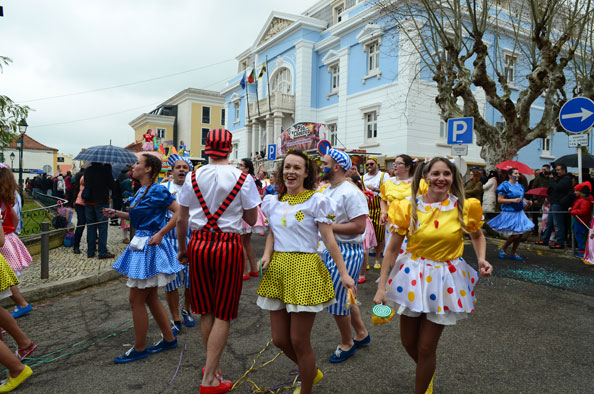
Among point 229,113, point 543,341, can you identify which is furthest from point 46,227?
point 229,113

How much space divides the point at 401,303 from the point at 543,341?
241cm

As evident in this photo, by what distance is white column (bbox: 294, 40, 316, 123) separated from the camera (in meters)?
26.6

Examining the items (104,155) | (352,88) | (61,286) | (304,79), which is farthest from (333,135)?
(61,286)

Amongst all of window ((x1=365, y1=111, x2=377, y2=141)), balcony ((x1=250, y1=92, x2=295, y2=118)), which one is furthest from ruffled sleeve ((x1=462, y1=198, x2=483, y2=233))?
balcony ((x1=250, y1=92, x2=295, y2=118))

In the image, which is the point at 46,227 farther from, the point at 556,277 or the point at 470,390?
the point at 556,277

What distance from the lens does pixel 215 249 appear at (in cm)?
307

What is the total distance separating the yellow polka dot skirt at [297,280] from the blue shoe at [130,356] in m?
1.66

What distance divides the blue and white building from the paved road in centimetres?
1284

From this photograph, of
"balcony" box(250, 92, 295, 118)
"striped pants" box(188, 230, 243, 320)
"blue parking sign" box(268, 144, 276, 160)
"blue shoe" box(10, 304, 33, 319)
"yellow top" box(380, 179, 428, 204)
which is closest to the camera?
"striped pants" box(188, 230, 243, 320)

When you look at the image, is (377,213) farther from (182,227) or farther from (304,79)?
(304,79)

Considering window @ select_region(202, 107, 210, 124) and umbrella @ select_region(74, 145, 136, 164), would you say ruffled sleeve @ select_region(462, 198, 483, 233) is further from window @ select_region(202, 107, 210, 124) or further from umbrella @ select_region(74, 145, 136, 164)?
window @ select_region(202, 107, 210, 124)

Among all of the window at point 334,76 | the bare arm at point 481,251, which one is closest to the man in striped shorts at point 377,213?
the bare arm at point 481,251

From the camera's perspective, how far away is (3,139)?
10.6 m

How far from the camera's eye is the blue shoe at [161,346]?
389 centimetres
